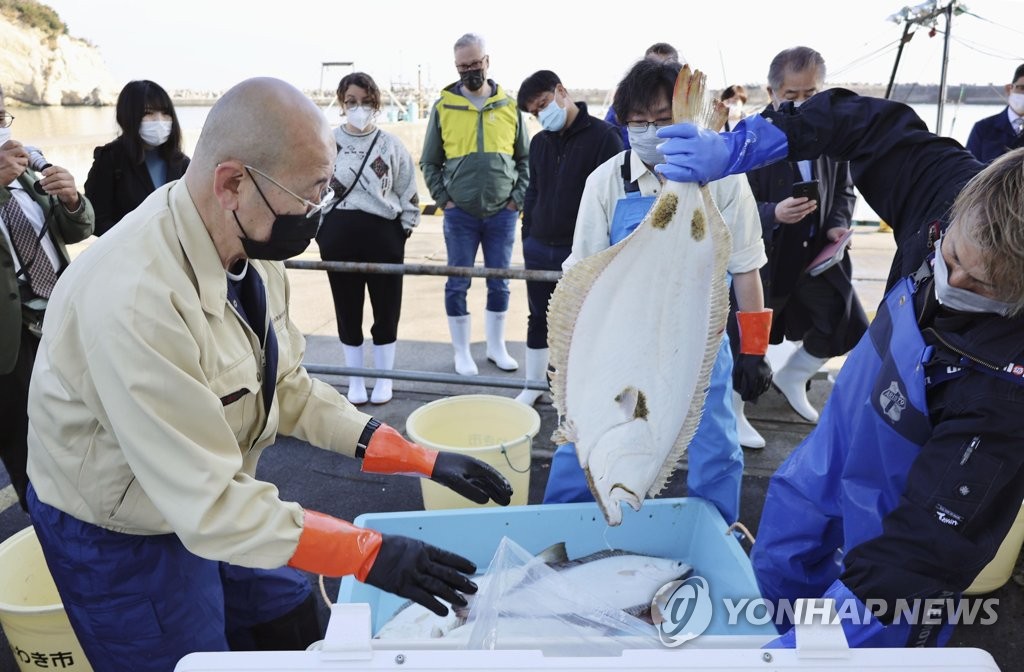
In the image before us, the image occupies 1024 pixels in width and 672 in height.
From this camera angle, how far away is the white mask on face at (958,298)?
1230mm

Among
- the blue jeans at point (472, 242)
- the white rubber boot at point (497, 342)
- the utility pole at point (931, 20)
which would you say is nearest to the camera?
the blue jeans at point (472, 242)

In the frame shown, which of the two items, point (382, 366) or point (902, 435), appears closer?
point (902, 435)

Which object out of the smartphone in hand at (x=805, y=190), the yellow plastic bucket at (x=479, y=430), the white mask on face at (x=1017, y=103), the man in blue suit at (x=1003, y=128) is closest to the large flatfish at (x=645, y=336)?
the yellow plastic bucket at (x=479, y=430)

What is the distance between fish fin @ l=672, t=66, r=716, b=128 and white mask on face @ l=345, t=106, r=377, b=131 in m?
2.84

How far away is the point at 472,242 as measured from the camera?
15.0 feet

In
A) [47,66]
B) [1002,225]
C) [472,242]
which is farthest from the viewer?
[47,66]

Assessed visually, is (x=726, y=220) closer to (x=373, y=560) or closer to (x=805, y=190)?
(x=805, y=190)

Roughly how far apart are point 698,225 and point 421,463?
3.25 feet

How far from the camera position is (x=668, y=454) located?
163 cm

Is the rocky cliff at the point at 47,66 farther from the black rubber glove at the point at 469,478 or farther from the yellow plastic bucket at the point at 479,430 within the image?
the black rubber glove at the point at 469,478

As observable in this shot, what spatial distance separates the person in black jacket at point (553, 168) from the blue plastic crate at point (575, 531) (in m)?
1.41

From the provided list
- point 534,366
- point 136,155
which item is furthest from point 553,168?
point 136,155

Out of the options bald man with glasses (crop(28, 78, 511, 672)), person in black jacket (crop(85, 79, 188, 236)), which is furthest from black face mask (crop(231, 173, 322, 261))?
person in black jacket (crop(85, 79, 188, 236))

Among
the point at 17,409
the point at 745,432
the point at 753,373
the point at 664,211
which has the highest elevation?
the point at 664,211
